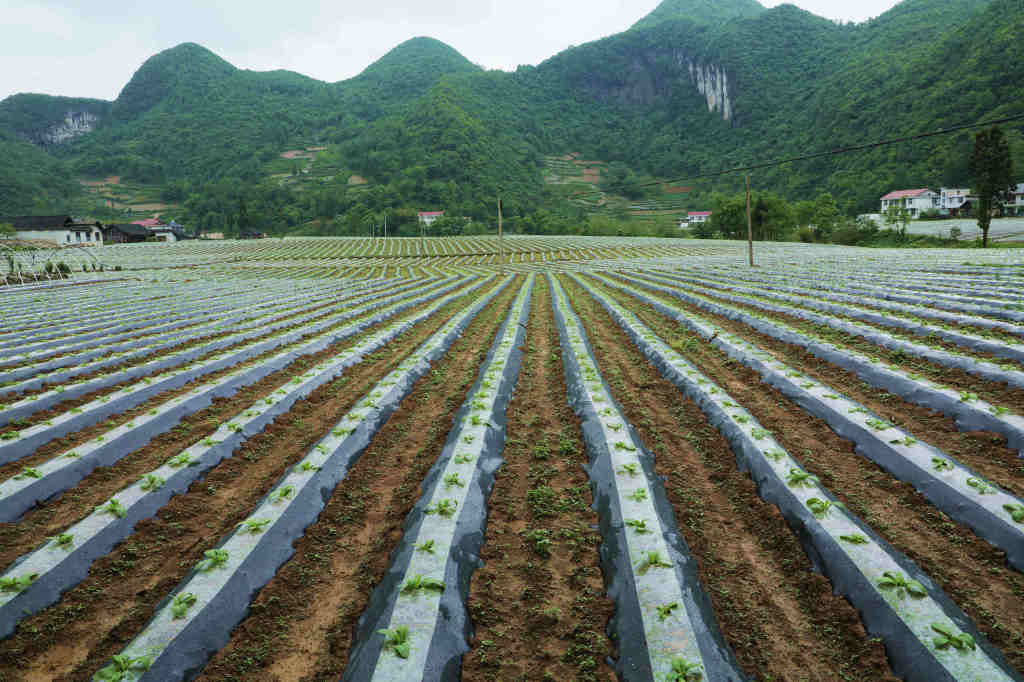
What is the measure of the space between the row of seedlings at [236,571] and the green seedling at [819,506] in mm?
4583

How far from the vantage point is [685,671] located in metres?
2.71

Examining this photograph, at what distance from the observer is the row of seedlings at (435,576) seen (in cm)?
286

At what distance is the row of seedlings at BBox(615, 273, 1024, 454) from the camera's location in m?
5.51

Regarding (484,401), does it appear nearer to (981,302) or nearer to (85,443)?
(85,443)

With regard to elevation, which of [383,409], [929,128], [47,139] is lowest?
[383,409]

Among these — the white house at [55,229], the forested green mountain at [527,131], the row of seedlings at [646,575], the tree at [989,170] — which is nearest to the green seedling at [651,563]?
the row of seedlings at [646,575]

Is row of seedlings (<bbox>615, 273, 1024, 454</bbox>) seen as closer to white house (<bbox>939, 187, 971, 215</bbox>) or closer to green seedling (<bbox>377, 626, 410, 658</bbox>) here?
green seedling (<bbox>377, 626, 410, 658</bbox>)

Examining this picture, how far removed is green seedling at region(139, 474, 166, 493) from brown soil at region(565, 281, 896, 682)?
5.33m

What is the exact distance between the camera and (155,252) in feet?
222

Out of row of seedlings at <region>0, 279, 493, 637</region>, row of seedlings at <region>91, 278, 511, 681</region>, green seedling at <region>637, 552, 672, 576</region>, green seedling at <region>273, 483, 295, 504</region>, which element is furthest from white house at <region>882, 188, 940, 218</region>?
green seedling at <region>273, 483, 295, 504</region>

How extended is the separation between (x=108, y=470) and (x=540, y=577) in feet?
17.4

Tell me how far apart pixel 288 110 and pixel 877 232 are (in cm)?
19708

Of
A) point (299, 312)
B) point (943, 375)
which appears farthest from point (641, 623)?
point (299, 312)

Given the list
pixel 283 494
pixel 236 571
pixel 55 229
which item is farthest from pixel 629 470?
pixel 55 229
